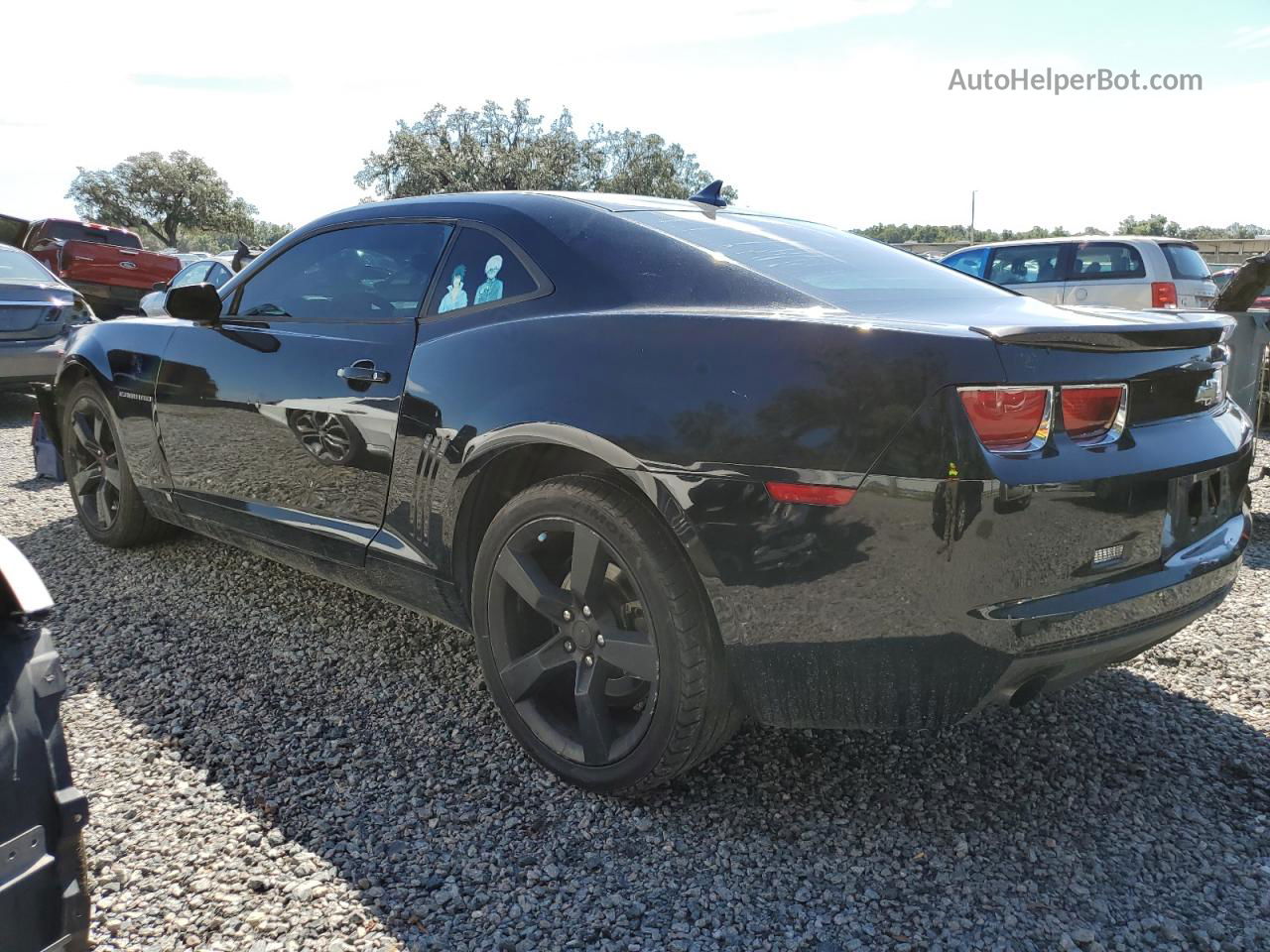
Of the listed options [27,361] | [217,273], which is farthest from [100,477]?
[217,273]

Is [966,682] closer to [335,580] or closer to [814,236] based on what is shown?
[814,236]

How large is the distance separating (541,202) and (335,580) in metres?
1.38

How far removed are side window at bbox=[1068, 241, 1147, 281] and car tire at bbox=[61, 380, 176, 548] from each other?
9.19m

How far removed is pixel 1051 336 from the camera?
1885 millimetres

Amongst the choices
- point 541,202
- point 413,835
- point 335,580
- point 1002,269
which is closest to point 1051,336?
point 541,202

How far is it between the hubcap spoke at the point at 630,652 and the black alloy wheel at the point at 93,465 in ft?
9.34

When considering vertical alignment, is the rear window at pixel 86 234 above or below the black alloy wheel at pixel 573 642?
above

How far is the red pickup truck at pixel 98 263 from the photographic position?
1316 centimetres

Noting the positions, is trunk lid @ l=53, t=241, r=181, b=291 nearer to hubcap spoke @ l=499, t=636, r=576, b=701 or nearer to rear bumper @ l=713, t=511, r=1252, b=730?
hubcap spoke @ l=499, t=636, r=576, b=701

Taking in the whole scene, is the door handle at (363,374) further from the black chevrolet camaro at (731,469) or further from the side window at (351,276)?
the side window at (351,276)

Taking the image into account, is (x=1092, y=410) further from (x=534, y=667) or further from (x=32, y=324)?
(x=32, y=324)

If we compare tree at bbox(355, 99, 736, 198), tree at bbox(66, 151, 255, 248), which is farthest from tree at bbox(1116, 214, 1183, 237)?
tree at bbox(66, 151, 255, 248)

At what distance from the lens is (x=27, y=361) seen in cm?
778

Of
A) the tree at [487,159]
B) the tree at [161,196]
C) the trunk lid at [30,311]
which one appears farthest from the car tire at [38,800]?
the tree at [161,196]
